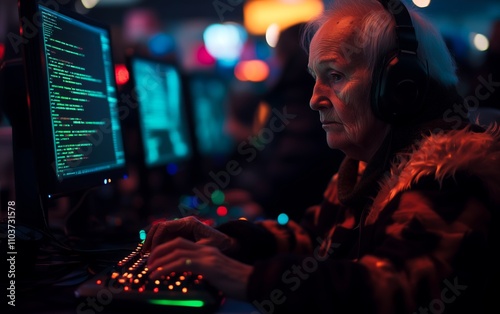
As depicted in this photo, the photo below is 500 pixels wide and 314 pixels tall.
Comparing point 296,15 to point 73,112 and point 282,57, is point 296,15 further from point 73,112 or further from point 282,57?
point 73,112

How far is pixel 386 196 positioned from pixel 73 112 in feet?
2.54

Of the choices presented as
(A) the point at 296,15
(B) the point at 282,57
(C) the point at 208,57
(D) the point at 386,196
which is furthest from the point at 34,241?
(C) the point at 208,57

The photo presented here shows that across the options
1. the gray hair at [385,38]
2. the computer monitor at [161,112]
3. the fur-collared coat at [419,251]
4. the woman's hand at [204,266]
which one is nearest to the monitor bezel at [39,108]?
the woman's hand at [204,266]

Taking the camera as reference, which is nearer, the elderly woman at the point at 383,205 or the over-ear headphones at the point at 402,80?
the elderly woman at the point at 383,205

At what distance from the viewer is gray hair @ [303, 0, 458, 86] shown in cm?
114

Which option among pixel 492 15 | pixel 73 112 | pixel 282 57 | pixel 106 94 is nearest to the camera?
pixel 73 112

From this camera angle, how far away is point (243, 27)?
34.4ft

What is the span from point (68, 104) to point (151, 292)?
0.60 meters

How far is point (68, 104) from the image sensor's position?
1.32m

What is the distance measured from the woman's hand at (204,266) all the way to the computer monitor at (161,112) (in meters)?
1.15

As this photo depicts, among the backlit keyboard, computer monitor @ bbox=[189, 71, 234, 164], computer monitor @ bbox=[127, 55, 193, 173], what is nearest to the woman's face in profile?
the backlit keyboard

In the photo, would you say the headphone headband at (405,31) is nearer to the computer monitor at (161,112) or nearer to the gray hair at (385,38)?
the gray hair at (385,38)

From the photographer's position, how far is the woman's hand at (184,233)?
121 cm

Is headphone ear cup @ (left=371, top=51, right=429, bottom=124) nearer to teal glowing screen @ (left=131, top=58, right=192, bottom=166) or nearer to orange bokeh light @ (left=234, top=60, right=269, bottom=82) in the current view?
teal glowing screen @ (left=131, top=58, right=192, bottom=166)
